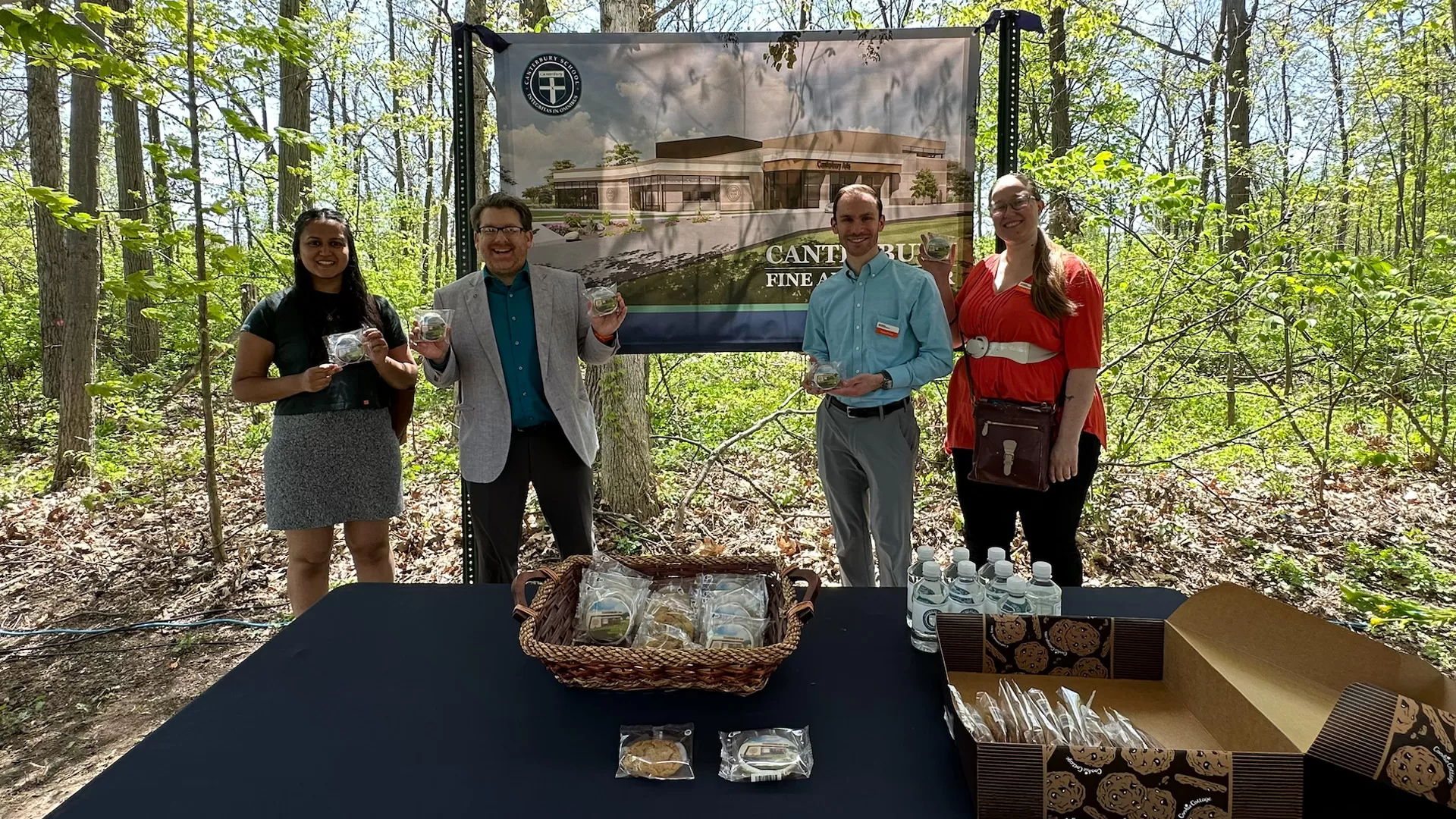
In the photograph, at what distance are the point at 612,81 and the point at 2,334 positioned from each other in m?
8.41

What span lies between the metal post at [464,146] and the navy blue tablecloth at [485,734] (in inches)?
57.7

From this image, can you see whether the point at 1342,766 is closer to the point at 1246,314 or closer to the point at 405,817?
the point at 405,817

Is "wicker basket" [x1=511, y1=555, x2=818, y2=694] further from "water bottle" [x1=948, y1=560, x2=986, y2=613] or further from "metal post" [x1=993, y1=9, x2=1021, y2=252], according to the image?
"metal post" [x1=993, y1=9, x2=1021, y2=252]

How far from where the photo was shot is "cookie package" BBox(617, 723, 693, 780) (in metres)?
0.96

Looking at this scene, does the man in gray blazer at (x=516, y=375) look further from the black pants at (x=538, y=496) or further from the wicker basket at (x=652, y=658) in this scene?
the wicker basket at (x=652, y=658)

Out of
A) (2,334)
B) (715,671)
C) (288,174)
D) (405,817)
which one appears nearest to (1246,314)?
(715,671)

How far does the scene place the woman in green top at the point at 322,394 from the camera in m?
2.47

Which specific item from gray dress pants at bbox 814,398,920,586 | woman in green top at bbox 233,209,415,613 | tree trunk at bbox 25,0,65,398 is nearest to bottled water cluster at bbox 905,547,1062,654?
gray dress pants at bbox 814,398,920,586

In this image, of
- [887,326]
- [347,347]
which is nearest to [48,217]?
[347,347]

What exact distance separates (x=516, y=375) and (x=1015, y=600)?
68.7 inches

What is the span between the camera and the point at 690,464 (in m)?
5.08

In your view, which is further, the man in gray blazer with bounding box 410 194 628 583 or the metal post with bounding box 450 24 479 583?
the metal post with bounding box 450 24 479 583

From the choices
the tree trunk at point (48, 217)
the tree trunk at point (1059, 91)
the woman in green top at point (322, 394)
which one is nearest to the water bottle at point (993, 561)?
the woman in green top at point (322, 394)

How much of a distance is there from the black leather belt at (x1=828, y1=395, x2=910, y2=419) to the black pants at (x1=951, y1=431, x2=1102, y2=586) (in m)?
0.25
